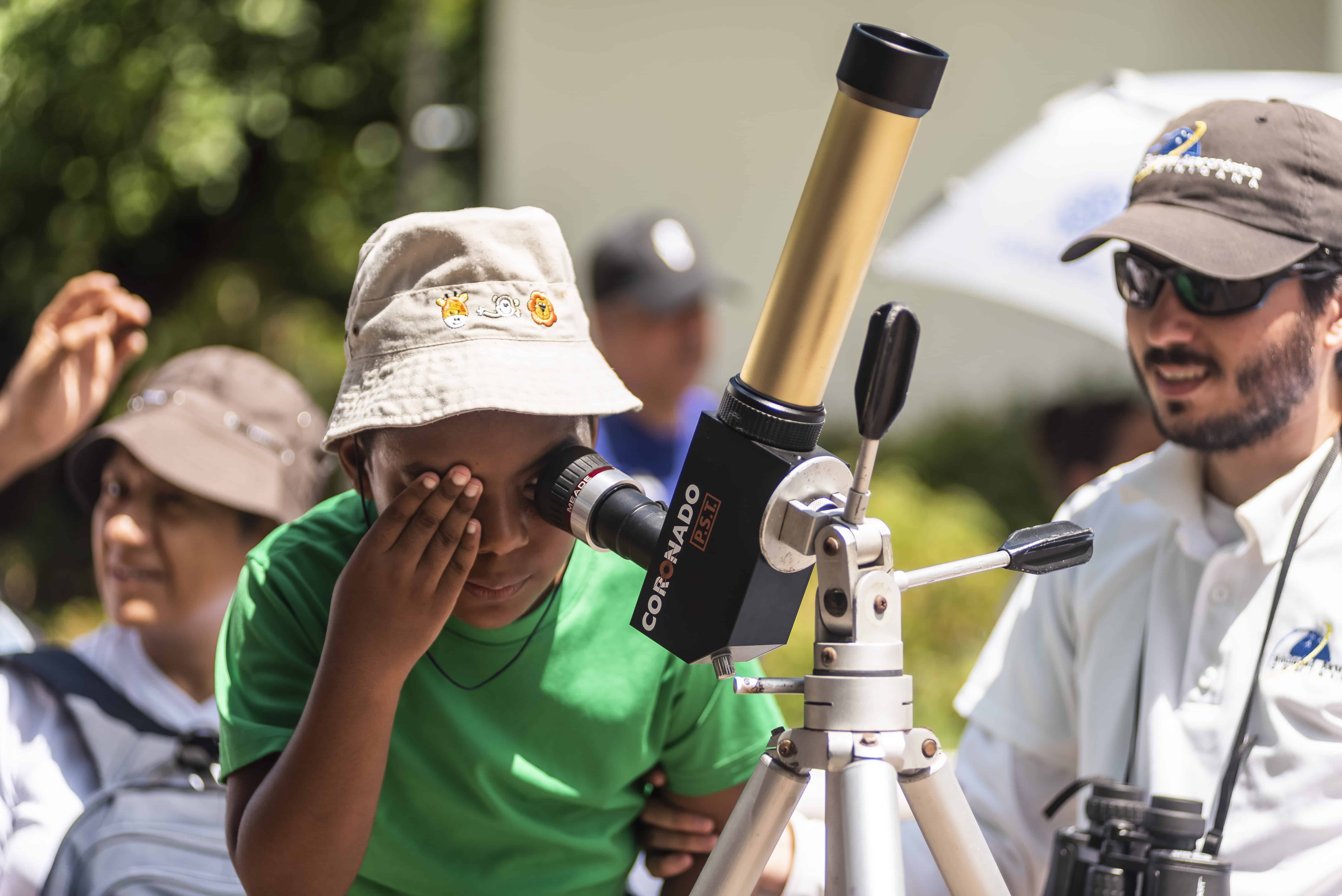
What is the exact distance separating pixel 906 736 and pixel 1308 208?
137cm

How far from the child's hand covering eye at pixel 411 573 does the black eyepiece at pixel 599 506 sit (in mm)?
90

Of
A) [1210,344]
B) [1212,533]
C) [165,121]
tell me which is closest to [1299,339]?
[1210,344]

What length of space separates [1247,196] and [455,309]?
4.40 feet

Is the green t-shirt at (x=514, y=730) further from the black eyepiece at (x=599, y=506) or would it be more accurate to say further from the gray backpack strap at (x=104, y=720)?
the gray backpack strap at (x=104, y=720)

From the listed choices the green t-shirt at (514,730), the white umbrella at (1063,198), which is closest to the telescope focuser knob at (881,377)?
the green t-shirt at (514,730)

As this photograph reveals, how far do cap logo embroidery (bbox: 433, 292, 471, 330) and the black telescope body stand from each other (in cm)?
43

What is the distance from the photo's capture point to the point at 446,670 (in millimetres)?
1870

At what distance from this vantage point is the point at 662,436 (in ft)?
14.8

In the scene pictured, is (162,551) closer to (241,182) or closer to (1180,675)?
(1180,675)

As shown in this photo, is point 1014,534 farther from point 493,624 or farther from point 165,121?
point 165,121

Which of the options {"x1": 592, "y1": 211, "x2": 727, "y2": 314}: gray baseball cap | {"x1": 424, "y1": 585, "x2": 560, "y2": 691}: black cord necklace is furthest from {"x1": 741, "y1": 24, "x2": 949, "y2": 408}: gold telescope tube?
{"x1": 592, "y1": 211, "x2": 727, "y2": 314}: gray baseball cap

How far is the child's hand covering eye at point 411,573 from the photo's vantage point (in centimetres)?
154

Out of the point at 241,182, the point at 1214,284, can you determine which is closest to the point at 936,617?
the point at 1214,284

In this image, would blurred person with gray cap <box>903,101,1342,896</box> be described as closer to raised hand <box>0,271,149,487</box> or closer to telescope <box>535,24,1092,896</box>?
telescope <box>535,24,1092,896</box>
